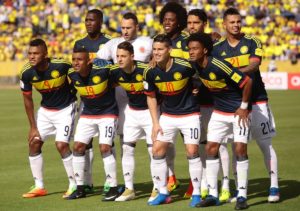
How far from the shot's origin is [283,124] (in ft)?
71.6

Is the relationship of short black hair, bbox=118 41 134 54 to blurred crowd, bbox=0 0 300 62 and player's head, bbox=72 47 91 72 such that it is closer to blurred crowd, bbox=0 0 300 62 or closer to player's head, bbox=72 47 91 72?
player's head, bbox=72 47 91 72

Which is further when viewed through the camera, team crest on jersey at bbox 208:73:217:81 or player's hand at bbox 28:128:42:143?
player's hand at bbox 28:128:42:143

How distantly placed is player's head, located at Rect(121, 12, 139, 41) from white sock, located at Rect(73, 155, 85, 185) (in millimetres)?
1910

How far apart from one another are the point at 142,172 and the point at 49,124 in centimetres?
266

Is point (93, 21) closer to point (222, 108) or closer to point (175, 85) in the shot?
point (175, 85)

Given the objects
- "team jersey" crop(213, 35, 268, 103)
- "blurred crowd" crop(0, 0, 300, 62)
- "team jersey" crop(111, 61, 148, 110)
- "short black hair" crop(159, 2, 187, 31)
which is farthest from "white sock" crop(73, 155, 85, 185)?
"blurred crowd" crop(0, 0, 300, 62)

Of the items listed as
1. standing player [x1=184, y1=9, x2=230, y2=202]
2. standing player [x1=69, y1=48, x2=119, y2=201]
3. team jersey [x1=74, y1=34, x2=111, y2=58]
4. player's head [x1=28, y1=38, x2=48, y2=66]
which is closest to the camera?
standing player [x1=184, y1=9, x2=230, y2=202]

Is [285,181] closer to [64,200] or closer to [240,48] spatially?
[240,48]

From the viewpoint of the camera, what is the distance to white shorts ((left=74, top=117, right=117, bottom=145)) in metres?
11.5

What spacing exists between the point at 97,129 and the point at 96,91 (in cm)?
57

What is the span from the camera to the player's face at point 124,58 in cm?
1116

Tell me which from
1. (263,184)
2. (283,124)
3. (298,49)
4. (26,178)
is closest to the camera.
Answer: (263,184)

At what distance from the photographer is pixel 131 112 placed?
11.6m

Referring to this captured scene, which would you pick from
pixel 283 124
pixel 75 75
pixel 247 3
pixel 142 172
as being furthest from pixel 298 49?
pixel 75 75
